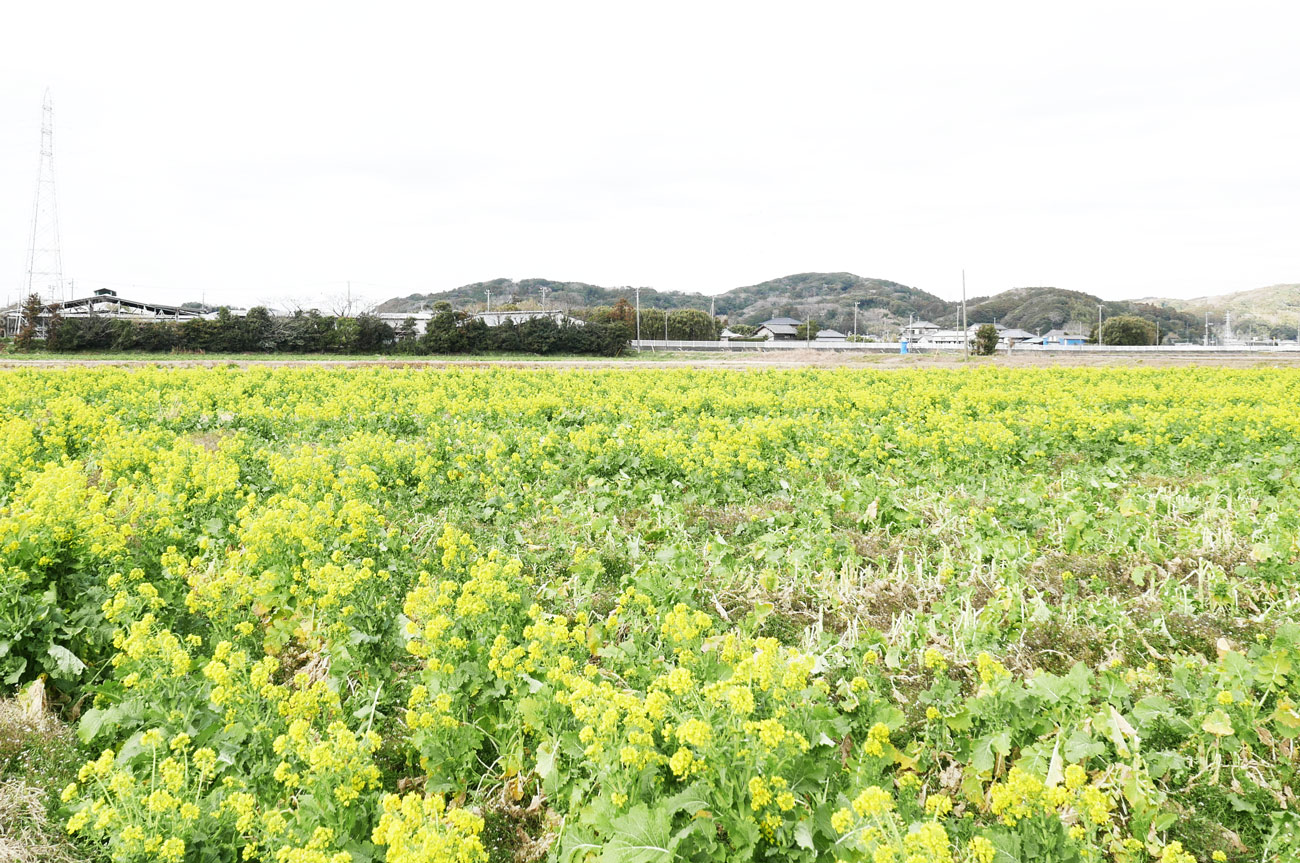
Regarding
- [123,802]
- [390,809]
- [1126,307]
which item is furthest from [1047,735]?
[1126,307]

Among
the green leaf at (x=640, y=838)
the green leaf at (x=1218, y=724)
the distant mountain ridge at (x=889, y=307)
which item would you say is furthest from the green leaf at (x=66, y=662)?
the distant mountain ridge at (x=889, y=307)

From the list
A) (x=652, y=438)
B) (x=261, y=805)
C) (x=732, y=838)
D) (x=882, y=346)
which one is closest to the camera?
(x=732, y=838)

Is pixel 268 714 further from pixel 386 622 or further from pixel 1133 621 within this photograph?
pixel 1133 621

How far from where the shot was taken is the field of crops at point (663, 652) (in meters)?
2.59

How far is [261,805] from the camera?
301 cm

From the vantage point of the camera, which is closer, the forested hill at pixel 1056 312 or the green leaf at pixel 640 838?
the green leaf at pixel 640 838

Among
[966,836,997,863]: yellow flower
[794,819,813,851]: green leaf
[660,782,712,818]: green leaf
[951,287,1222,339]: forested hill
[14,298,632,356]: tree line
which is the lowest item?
[794,819,813,851]: green leaf

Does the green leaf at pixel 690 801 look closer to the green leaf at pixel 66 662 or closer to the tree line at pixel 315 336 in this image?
the green leaf at pixel 66 662

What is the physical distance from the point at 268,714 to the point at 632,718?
6.26 feet

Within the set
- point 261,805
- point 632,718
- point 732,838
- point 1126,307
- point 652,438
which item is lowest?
point 261,805

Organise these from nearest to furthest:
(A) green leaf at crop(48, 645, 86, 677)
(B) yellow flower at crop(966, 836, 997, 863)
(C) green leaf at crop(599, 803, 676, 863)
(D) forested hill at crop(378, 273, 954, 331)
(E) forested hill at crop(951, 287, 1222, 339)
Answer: (B) yellow flower at crop(966, 836, 997, 863)
(C) green leaf at crop(599, 803, 676, 863)
(A) green leaf at crop(48, 645, 86, 677)
(E) forested hill at crop(951, 287, 1222, 339)
(D) forested hill at crop(378, 273, 954, 331)

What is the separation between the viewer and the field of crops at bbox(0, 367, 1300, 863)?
2.59 meters

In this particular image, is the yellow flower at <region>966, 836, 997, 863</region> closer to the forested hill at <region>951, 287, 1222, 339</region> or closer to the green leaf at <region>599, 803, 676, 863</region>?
the green leaf at <region>599, 803, 676, 863</region>

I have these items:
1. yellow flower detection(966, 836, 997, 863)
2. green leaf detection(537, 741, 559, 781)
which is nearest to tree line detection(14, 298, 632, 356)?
green leaf detection(537, 741, 559, 781)
